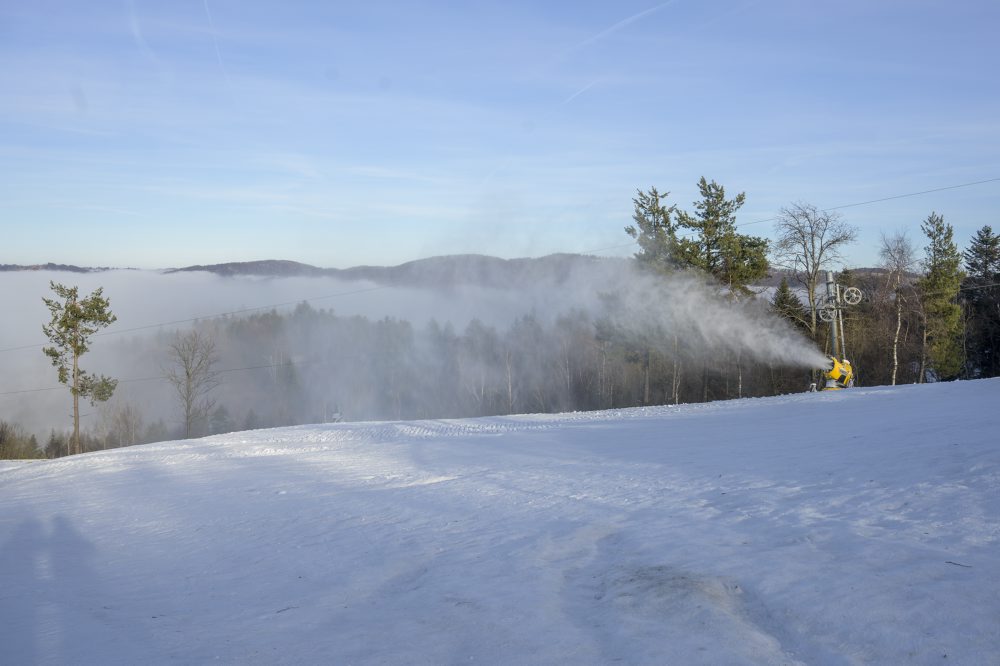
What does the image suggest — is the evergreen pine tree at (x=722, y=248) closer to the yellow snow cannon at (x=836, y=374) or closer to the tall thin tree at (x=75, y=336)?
the yellow snow cannon at (x=836, y=374)

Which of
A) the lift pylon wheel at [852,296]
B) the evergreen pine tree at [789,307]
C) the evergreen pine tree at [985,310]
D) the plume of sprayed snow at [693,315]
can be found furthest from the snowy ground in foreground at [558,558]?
the evergreen pine tree at [985,310]

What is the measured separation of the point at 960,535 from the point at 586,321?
205 ft

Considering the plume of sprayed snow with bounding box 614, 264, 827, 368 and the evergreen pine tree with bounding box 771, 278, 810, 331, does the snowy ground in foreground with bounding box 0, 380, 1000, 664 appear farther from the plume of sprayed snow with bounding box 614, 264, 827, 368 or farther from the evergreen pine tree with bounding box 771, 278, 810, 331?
the evergreen pine tree with bounding box 771, 278, 810, 331

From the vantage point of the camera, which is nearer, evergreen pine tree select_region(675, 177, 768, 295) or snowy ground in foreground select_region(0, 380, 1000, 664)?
snowy ground in foreground select_region(0, 380, 1000, 664)

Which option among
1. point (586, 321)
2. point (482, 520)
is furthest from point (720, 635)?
point (586, 321)

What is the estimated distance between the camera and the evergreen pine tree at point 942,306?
4728cm

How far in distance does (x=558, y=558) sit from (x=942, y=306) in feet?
168

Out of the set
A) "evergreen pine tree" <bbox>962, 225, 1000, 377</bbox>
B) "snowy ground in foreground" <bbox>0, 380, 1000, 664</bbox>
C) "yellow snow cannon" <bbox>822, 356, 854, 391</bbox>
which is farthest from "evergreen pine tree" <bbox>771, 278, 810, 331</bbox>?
"snowy ground in foreground" <bbox>0, 380, 1000, 664</bbox>

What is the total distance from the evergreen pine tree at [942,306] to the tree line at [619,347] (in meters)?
0.14

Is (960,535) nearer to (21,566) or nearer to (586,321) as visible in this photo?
(21,566)

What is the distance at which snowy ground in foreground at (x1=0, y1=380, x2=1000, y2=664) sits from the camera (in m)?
5.14

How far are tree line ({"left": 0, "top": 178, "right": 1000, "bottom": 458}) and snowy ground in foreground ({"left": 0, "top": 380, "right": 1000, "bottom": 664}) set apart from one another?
105ft

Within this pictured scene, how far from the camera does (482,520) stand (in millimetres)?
9211

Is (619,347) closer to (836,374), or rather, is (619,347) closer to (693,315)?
(693,315)
